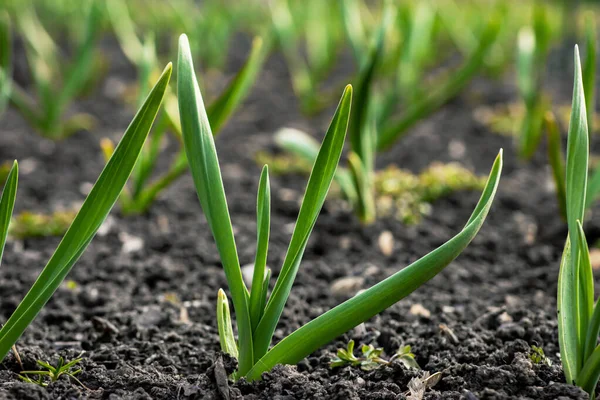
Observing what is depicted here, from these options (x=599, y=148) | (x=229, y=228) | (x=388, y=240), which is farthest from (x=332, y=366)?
(x=599, y=148)

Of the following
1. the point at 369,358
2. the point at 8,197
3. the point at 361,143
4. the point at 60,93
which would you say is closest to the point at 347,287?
the point at 369,358

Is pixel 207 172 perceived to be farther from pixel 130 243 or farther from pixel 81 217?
pixel 130 243

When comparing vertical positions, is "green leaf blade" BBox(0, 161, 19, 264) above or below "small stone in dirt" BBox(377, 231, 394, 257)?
below

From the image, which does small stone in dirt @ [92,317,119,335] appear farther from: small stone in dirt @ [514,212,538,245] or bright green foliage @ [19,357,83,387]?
small stone in dirt @ [514,212,538,245]

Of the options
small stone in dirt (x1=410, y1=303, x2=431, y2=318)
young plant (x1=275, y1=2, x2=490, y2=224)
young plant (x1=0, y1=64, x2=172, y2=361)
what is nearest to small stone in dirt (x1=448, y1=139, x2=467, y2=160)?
young plant (x1=275, y1=2, x2=490, y2=224)

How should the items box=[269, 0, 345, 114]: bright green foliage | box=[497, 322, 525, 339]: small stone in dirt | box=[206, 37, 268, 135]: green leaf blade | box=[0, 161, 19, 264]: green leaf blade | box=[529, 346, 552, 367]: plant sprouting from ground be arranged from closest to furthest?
box=[0, 161, 19, 264]: green leaf blade
box=[529, 346, 552, 367]: plant sprouting from ground
box=[497, 322, 525, 339]: small stone in dirt
box=[206, 37, 268, 135]: green leaf blade
box=[269, 0, 345, 114]: bright green foliage

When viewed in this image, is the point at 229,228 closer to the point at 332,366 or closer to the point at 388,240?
the point at 332,366

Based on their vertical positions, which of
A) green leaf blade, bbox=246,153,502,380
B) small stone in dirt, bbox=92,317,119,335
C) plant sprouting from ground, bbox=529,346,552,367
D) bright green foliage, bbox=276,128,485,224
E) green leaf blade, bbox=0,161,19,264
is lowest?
plant sprouting from ground, bbox=529,346,552,367
